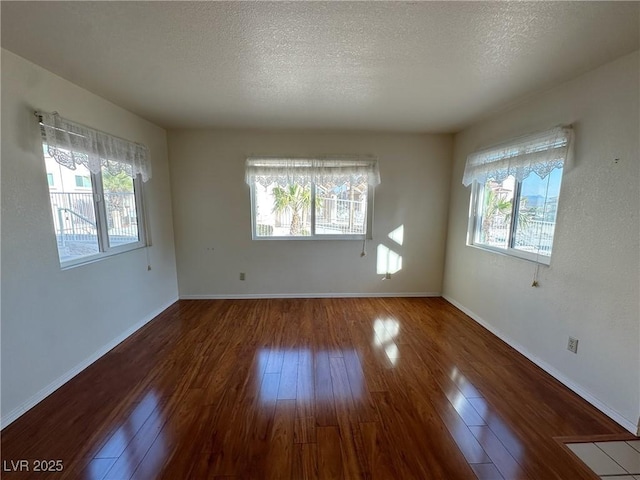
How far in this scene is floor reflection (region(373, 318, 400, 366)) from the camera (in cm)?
253

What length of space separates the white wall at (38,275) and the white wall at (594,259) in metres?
3.81

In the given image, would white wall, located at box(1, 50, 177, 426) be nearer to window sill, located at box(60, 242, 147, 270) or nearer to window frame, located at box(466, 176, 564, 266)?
window sill, located at box(60, 242, 147, 270)

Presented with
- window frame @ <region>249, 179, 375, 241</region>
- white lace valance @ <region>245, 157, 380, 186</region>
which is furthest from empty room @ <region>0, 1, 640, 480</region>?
window frame @ <region>249, 179, 375, 241</region>

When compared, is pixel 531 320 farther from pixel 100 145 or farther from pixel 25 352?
pixel 100 145

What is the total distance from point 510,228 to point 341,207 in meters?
1.97

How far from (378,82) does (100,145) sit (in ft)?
7.86

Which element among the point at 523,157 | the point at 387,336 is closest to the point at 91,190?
the point at 387,336

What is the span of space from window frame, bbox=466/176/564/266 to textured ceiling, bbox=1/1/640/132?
957 mm

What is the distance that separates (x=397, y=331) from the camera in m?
2.97

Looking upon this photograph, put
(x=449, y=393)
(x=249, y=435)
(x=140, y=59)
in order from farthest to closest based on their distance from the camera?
(x=449, y=393) < (x=140, y=59) < (x=249, y=435)

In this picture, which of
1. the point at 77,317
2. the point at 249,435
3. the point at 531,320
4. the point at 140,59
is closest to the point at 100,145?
the point at 140,59

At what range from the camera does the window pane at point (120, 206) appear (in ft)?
8.56

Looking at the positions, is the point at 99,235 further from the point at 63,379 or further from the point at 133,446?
the point at 133,446

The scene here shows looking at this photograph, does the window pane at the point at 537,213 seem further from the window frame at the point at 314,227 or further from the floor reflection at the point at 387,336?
the window frame at the point at 314,227
